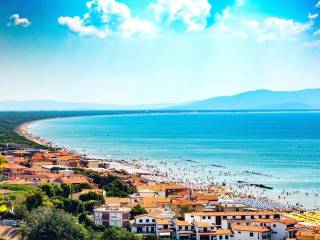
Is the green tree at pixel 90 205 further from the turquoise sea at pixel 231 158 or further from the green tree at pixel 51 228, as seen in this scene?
the turquoise sea at pixel 231 158

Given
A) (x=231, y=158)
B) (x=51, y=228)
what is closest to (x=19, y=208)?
(x=51, y=228)

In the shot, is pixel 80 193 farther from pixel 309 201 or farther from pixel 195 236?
pixel 309 201

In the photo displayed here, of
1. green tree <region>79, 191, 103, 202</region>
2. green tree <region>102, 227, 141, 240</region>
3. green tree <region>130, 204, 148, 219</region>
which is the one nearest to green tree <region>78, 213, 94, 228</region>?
green tree <region>130, 204, 148, 219</region>

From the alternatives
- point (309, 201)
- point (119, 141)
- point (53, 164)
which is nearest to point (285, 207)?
point (309, 201)

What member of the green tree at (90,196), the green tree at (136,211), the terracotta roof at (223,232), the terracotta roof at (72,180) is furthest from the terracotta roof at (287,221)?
the terracotta roof at (72,180)

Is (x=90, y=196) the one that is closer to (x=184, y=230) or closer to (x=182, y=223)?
(x=182, y=223)

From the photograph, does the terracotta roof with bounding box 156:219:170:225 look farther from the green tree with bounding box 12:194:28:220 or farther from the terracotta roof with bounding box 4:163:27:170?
the terracotta roof with bounding box 4:163:27:170
